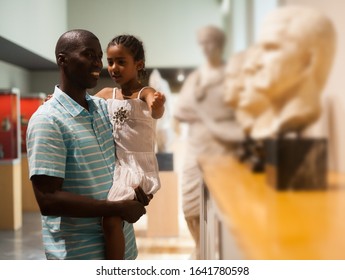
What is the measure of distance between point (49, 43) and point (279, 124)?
807 mm

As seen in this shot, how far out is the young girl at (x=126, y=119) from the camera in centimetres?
143

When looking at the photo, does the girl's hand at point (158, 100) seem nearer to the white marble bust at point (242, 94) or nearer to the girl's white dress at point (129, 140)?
the girl's white dress at point (129, 140)

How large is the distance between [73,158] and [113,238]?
0.90 feet

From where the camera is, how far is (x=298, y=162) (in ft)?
3.64

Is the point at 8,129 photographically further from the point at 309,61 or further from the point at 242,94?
the point at 309,61

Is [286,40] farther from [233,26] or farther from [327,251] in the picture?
[327,251]

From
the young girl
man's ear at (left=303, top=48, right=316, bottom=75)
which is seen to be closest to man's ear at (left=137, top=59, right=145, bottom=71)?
the young girl

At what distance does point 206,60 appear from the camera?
4.44 ft

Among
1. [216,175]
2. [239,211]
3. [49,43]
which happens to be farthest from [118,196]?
[49,43]

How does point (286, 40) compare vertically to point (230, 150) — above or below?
above

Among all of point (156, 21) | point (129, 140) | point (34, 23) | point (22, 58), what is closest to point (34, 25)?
point (34, 23)

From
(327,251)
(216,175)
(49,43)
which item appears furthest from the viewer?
(49,43)

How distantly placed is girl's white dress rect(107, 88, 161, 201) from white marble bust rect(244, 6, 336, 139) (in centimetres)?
41
